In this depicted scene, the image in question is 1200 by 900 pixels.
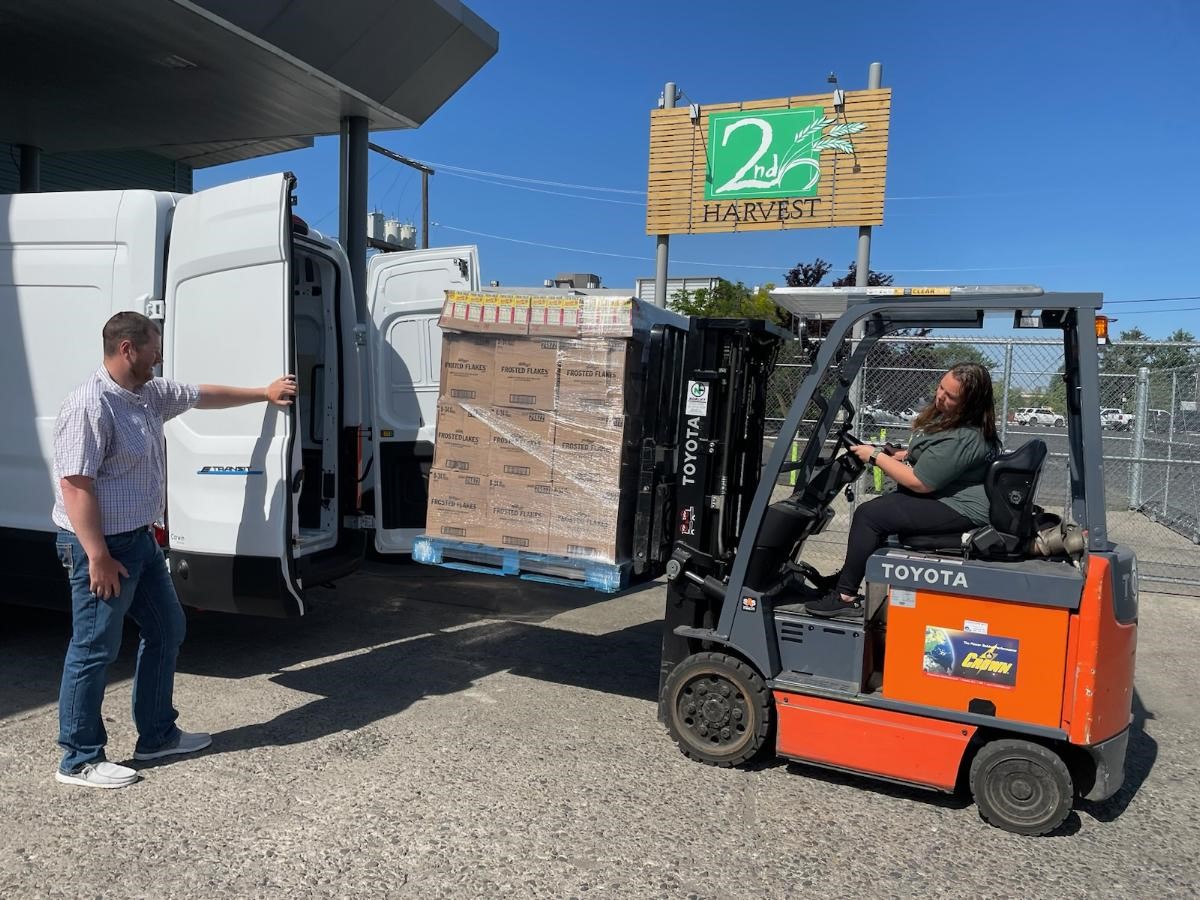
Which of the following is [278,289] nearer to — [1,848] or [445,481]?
[445,481]

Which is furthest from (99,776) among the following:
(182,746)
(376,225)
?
(376,225)

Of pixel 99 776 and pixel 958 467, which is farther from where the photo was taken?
pixel 958 467

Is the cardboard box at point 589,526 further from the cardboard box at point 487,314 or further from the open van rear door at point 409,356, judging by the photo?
the open van rear door at point 409,356

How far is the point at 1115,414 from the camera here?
12.2 metres

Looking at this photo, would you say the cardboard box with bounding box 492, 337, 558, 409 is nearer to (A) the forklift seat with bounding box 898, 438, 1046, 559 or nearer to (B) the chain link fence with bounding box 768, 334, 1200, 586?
(A) the forklift seat with bounding box 898, 438, 1046, 559

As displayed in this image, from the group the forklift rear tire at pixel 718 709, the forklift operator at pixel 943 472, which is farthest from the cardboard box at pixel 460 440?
the forklift operator at pixel 943 472

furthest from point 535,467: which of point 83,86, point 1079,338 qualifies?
point 83,86

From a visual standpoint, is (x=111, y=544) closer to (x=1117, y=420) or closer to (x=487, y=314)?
(x=487, y=314)

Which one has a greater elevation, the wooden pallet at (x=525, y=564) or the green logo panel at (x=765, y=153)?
the green logo panel at (x=765, y=153)

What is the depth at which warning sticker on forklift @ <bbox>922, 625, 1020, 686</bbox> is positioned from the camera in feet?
11.4

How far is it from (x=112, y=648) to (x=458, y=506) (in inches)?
64.3

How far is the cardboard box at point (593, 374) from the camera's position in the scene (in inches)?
160

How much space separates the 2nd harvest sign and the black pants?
9.29 metres

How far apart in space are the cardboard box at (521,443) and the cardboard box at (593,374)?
0.16 m
